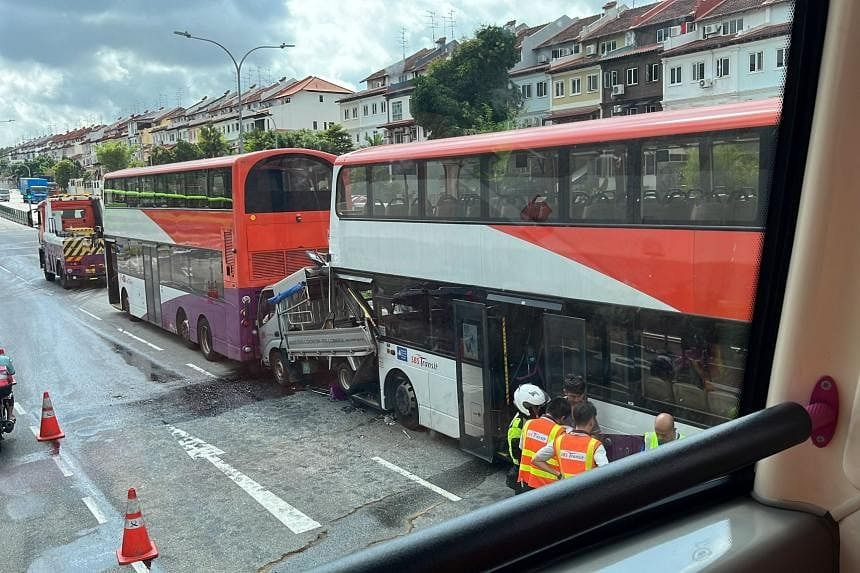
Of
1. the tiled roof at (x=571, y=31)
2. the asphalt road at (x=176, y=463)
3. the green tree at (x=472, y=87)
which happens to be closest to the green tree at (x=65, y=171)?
the asphalt road at (x=176, y=463)

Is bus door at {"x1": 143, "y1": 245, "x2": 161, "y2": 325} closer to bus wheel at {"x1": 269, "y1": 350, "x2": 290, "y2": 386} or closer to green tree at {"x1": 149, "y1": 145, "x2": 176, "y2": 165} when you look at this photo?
bus wheel at {"x1": 269, "y1": 350, "x2": 290, "y2": 386}

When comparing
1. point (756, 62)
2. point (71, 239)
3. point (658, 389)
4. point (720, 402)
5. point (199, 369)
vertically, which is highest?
point (756, 62)

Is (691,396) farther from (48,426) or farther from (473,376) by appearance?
(48,426)

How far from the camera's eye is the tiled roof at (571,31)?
190cm

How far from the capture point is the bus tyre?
4984 mm

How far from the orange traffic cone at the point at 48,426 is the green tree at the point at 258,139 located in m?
1.26

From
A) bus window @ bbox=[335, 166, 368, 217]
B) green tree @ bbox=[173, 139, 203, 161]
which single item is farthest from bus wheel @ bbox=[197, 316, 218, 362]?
green tree @ bbox=[173, 139, 203, 161]

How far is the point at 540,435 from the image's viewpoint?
9.50 feet

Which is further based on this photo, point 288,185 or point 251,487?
point 288,185

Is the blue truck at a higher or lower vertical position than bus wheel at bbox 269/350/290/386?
higher

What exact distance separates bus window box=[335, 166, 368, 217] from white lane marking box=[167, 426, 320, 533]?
2.28 meters

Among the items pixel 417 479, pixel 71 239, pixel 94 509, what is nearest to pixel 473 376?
pixel 417 479

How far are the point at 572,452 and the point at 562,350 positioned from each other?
1.06m

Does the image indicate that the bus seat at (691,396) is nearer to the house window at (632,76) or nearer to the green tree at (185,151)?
the house window at (632,76)
